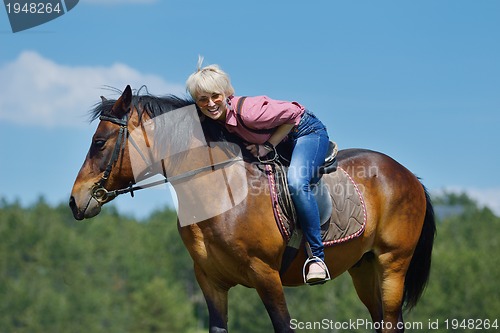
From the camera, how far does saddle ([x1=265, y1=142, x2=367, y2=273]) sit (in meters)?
7.24

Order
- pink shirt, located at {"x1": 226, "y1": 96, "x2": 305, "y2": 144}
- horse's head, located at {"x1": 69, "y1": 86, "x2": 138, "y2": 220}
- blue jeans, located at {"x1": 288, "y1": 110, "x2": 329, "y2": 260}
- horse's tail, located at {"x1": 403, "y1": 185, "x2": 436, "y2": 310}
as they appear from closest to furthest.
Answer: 1. horse's head, located at {"x1": 69, "y1": 86, "x2": 138, "y2": 220}
2. pink shirt, located at {"x1": 226, "y1": 96, "x2": 305, "y2": 144}
3. blue jeans, located at {"x1": 288, "y1": 110, "x2": 329, "y2": 260}
4. horse's tail, located at {"x1": 403, "y1": 185, "x2": 436, "y2": 310}

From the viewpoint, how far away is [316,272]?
718 cm

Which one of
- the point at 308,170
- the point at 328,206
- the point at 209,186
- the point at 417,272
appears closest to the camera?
the point at 209,186

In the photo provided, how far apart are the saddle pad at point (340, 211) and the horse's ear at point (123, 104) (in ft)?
4.54

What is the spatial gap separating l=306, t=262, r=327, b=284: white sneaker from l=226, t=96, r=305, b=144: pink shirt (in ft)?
3.99

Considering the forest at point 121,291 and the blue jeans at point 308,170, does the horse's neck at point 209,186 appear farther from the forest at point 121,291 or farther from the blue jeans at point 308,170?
the forest at point 121,291

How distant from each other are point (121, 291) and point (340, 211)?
7188 cm

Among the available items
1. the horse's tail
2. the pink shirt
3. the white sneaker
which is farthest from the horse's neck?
the horse's tail

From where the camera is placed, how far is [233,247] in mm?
6945

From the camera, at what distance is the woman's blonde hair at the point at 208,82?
22.8 feet

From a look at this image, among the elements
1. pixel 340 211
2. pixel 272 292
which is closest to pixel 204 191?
pixel 272 292

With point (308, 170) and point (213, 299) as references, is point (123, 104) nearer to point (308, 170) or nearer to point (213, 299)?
point (308, 170)

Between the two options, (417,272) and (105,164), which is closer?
(105,164)

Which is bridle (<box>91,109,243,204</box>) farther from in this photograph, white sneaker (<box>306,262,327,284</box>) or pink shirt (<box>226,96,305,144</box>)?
white sneaker (<box>306,262,327,284</box>)
